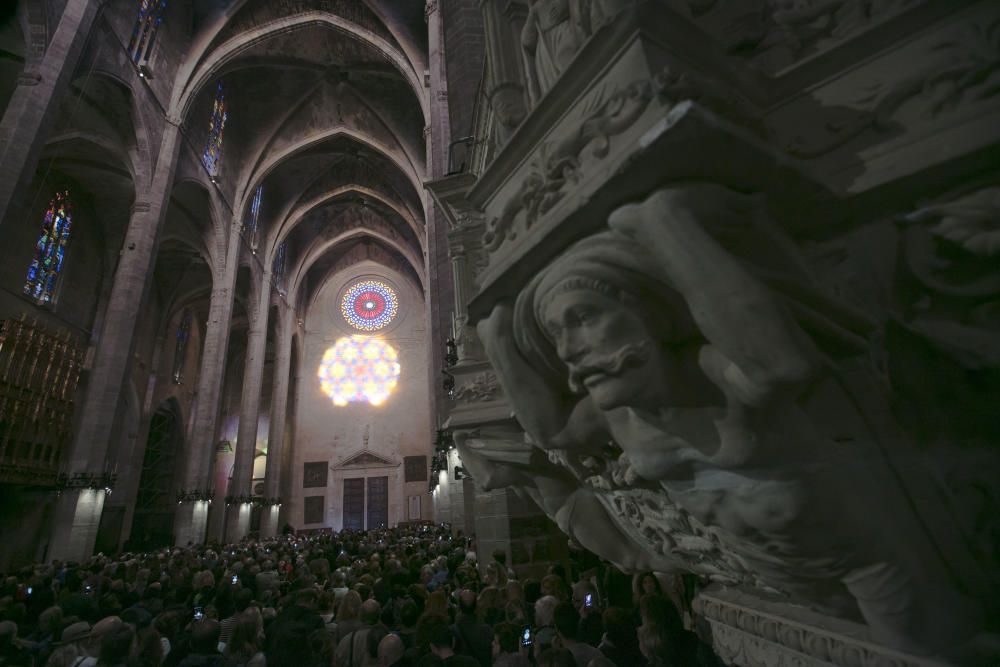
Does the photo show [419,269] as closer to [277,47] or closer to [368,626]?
[277,47]

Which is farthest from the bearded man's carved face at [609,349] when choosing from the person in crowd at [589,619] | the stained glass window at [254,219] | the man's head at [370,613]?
the stained glass window at [254,219]

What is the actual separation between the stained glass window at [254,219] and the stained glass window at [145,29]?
761cm

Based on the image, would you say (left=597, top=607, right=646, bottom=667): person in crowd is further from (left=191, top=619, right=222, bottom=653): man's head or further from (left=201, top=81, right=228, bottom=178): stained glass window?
(left=201, top=81, right=228, bottom=178): stained glass window

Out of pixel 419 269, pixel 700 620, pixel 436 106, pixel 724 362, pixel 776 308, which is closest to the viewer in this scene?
pixel 776 308

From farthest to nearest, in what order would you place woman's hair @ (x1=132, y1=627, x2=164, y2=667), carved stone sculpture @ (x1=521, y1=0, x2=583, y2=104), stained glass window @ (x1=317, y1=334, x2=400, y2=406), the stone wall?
stained glass window @ (x1=317, y1=334, x2=400, y2=406) → the stone wall → woman's hair @ (x1=132, y1=627, x2=164, y2=667) → carved stone sculpture @ (x1=521, y1=0, x2=583, y2=104)

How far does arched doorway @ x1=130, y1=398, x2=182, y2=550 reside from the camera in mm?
19766

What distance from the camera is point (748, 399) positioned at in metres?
0.94

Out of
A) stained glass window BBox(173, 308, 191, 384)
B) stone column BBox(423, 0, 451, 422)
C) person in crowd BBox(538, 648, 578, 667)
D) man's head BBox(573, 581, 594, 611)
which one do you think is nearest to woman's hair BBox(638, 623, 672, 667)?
person in crowd BBox(538, 648, 578, 667)

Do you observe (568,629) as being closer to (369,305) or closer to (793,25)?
(793,25)

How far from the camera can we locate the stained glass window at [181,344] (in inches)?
874

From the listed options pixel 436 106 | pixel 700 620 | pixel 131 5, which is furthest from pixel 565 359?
pixel 131 5

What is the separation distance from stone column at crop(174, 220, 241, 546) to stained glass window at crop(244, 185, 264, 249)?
125 inches

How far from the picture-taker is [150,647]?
2.48 meters

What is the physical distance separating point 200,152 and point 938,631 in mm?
Result: 20498
